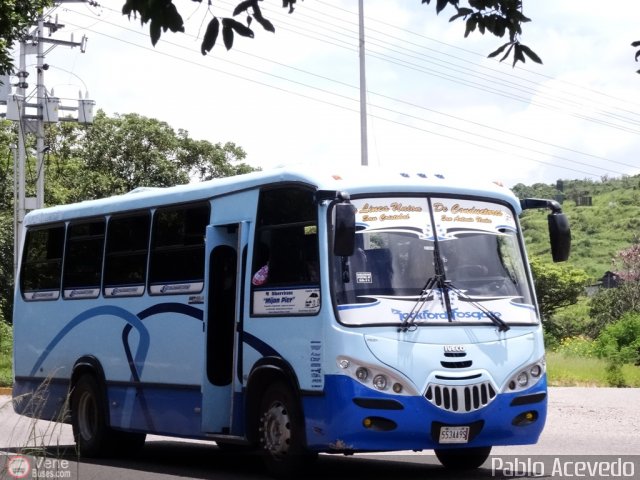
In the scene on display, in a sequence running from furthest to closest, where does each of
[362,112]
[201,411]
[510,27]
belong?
[362,112] < [201,411] < [510,27]

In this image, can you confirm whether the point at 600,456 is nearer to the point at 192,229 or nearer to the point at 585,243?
the point at 192,229

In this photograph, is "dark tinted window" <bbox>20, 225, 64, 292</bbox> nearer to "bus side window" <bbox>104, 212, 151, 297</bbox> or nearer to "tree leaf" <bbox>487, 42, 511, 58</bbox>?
"bus side window" <bbox>104, 212, 151, 297</bbox>

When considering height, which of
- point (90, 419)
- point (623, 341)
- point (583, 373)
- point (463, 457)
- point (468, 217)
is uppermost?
point (468, 217)

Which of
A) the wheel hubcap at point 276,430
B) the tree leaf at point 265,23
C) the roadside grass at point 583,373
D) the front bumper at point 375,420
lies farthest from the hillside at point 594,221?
the tree leaf at point 265,23

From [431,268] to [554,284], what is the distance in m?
73.0

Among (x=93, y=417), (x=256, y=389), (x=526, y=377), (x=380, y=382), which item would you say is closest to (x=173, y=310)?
(x=256, y=389)

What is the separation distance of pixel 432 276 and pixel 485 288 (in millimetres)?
625

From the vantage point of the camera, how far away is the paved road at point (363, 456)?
13.1 m

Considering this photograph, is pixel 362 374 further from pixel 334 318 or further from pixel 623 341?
pixel 623 341

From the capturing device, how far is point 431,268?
12188 millimetres

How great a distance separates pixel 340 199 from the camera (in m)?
12.0

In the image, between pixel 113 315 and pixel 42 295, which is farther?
pixel 42 295

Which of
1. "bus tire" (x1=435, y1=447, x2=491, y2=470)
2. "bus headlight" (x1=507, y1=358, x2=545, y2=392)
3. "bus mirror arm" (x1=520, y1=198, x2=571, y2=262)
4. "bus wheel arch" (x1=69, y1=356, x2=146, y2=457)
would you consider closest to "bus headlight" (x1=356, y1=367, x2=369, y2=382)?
"bus headlight" (x1=507, y1=358, x2=545, y2=392)

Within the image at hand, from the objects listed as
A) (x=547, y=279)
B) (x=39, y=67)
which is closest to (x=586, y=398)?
(x=39, y=67)
